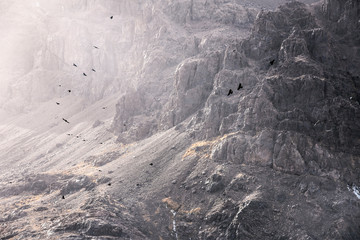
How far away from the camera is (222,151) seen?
218 ft

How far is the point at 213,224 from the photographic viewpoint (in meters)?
57.1

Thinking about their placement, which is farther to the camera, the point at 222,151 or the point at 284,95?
the point at 284,95

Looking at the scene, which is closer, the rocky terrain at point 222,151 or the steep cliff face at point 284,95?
the rocky terrain at point 222,151

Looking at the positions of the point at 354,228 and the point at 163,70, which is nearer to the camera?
the point at 354,228

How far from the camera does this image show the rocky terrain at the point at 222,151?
183 ft

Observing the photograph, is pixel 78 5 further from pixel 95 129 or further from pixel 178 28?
pixel 95 129

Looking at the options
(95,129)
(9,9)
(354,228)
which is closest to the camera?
Result: (354,228)

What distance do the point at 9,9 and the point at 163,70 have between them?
110662mm

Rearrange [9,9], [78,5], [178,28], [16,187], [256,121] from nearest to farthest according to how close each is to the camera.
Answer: [256,121] < [16,187] < [178,28] < [78,5] < [9,9]

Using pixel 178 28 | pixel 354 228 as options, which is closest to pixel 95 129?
pixel 178 28

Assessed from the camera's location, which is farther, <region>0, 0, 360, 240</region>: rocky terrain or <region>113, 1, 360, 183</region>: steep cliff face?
<region>113, 1, 360, 183</region>: steep cliff face

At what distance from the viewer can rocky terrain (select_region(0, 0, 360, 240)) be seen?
55.8m

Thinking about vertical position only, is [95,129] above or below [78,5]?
below

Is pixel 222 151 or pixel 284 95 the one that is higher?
pixel 284 95
